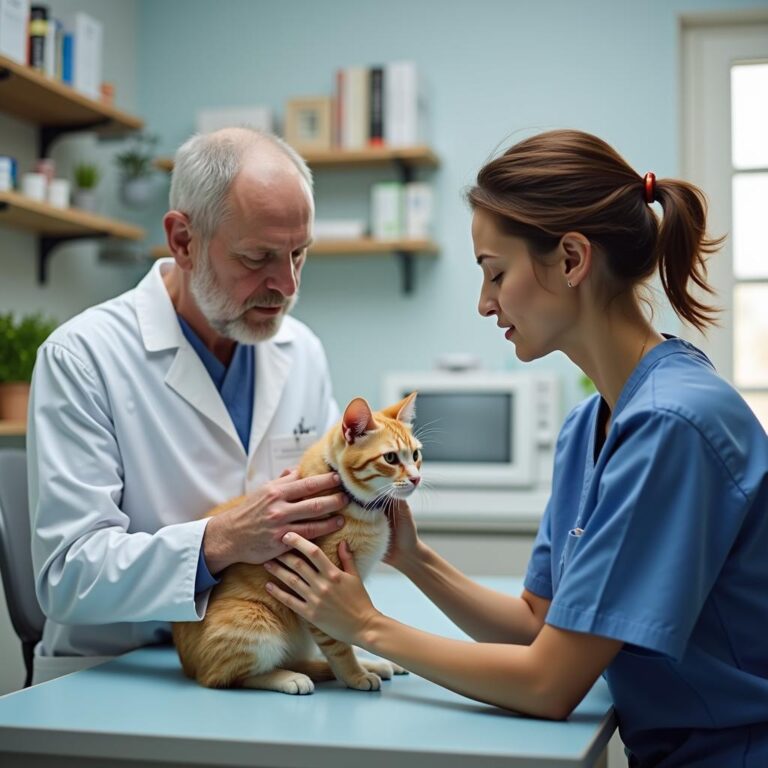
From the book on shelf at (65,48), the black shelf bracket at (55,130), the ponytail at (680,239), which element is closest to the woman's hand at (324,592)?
the ponytail at (680,239)

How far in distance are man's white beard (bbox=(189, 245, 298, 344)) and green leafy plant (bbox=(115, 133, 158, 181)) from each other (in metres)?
2.32

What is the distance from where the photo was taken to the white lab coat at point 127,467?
4.26 feet

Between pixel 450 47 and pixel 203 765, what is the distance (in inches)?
127

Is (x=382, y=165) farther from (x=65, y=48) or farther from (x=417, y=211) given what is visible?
(x=65, y=48)

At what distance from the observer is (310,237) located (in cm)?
159

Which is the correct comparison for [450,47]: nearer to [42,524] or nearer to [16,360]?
[16,360]

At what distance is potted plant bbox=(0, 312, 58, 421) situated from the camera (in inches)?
112

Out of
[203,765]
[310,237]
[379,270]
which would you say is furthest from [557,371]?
[203,765]

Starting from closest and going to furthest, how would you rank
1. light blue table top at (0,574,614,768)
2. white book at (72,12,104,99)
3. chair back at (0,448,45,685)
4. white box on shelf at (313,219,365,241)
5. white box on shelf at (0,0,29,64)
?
light blue table top at (0,574,614,768), chair back at (0,448,45,685), white box on shelf at (0,0,29,64), white book at (72,12,104,99), white box on shelf at (313,219,365,241)

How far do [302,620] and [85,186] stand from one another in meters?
2.56

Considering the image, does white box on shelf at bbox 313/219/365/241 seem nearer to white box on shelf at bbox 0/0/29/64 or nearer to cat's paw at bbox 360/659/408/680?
white box on shelf at bbox 0/0/29/64

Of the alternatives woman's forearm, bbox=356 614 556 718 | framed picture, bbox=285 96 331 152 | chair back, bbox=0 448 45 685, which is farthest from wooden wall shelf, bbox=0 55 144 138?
woman's forearm, bbox=356 614 556 718

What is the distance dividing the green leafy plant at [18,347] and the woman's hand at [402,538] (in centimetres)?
179

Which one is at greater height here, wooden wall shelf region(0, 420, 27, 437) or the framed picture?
the framed picture
